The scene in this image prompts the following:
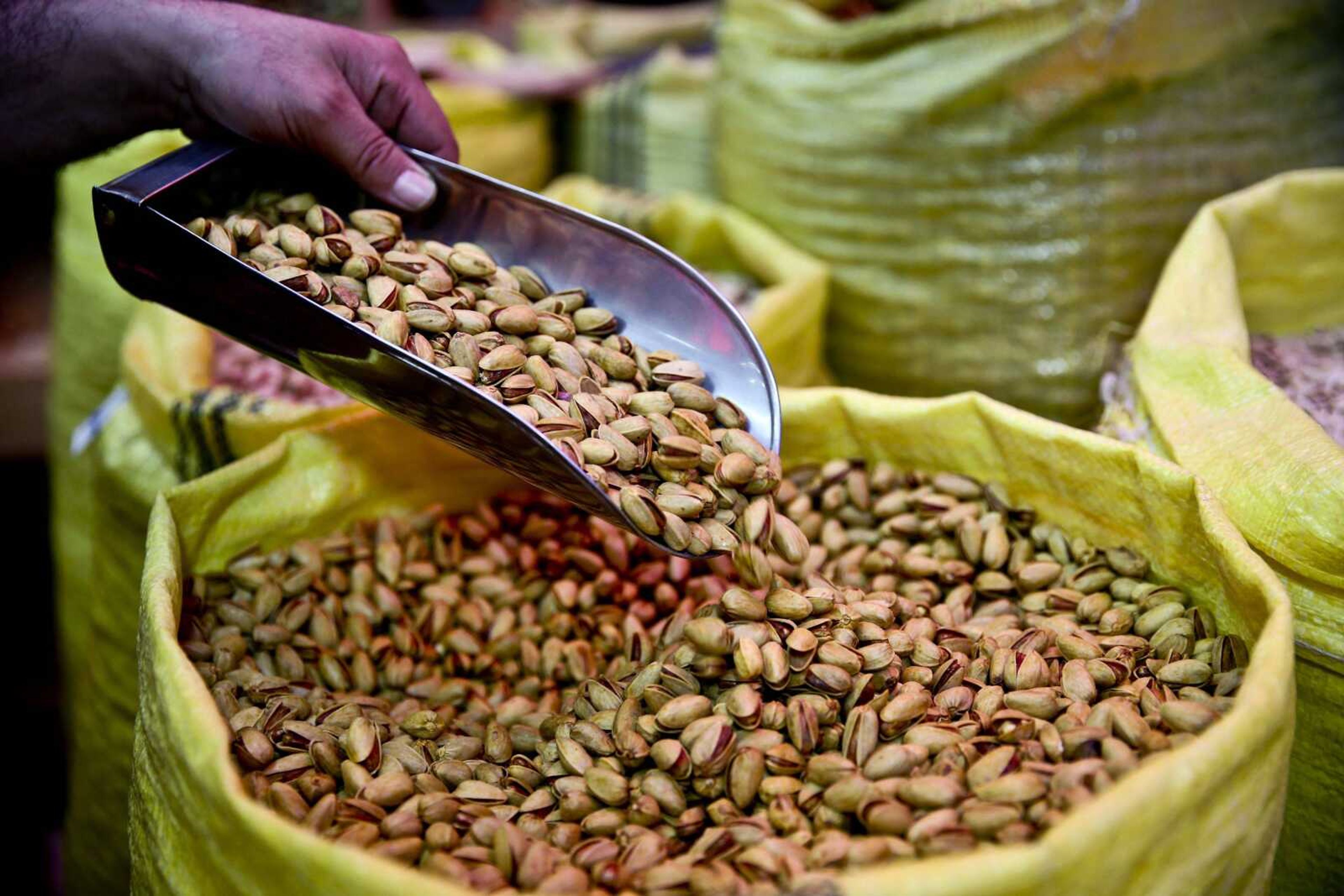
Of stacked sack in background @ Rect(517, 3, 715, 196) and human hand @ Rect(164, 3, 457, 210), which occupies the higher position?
human hand @ Rect(164, 3, 457, 210)

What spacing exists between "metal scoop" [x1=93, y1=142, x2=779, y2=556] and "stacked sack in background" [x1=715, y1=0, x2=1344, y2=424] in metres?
0.59

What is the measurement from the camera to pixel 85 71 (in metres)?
1.06

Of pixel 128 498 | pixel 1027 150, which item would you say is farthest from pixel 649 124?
pixel 128 498

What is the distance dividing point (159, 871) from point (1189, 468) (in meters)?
0.94

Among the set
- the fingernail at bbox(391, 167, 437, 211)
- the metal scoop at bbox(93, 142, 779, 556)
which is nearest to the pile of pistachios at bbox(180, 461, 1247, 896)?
the metal scoop at bbox(93, 142, 779, 556)

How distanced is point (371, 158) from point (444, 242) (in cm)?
12

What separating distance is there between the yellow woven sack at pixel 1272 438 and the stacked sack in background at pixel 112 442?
911mm

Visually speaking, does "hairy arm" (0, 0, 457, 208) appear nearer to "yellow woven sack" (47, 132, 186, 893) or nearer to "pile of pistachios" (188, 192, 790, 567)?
"pile of pistachios" (188, 192, 790, 567)

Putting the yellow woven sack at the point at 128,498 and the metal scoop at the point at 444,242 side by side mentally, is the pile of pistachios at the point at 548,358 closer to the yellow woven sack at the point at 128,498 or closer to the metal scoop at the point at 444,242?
the metal scoop at the point at 444,242

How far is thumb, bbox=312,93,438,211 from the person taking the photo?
40.3 inches

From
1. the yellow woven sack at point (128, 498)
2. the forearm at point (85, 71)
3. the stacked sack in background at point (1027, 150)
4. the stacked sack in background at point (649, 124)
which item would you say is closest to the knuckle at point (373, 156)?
the forearm at point (85, 71)

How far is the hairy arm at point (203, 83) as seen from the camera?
1003 millimetres

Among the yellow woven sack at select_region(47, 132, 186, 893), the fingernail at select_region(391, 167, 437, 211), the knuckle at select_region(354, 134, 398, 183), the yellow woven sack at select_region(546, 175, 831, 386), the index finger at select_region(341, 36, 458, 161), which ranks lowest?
the yellow woven sack at select_region(47, 132, 186, 893)

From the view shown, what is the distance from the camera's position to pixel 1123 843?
2.08ft
